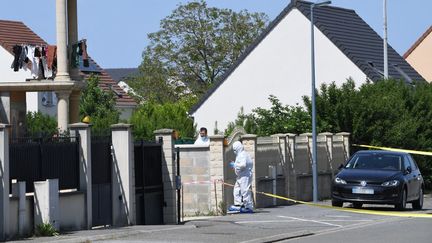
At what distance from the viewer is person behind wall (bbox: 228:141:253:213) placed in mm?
27625

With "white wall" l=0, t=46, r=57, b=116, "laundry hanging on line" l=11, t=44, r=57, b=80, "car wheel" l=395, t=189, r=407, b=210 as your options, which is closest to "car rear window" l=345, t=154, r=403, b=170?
"car wheel" l=395, t=189, r=407, b=210

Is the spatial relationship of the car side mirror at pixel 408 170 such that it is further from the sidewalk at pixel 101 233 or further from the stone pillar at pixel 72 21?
the sidewalk at pixel 101 233

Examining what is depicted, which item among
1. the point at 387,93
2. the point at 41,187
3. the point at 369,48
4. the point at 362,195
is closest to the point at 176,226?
the point at 41,187

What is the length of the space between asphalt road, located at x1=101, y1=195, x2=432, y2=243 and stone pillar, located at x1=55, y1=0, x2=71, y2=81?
194 inches

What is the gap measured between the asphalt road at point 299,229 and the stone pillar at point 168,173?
643mm

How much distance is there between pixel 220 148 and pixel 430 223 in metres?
6.10

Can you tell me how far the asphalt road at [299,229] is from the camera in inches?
788

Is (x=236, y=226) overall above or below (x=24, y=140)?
below

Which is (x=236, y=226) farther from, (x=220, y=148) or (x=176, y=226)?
(x=220, y=148)

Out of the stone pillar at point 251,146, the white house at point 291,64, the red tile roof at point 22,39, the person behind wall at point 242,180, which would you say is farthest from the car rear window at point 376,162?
the red tile roof at point 22,39

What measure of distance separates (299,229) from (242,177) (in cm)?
538

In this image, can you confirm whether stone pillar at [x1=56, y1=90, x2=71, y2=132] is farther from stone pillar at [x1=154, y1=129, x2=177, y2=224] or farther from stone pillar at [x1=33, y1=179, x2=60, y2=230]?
stone pillar at [x1=33, y1=179, x2=60, y2=230]

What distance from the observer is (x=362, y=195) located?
2888 centimetres

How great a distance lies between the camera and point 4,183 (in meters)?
19.1
